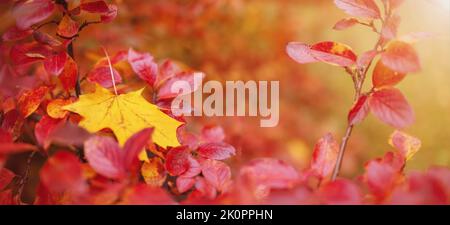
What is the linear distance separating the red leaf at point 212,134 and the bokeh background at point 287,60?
91cm

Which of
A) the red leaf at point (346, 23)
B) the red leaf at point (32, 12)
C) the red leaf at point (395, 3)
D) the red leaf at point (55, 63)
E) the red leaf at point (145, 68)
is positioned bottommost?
the red leaf at point (145, 68)

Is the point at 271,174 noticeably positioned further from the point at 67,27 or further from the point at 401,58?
the point at 67,27

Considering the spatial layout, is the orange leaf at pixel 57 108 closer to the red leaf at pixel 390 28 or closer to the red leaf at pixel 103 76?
the red leaf at pixel 103 76

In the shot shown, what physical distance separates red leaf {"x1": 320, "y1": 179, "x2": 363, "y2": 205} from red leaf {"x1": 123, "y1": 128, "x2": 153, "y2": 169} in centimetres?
21

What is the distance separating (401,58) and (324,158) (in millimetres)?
155

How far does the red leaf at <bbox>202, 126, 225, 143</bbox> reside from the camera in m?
0.78

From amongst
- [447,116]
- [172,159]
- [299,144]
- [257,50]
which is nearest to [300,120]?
[299,144]

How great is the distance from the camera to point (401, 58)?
58cm

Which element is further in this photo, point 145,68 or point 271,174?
point 145,68

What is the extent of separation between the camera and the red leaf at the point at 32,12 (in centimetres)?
63

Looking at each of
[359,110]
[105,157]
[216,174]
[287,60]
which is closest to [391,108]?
[359,110]

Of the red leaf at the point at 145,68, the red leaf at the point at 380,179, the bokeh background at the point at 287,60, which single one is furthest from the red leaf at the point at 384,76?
the bokeh background at the point at 287,60

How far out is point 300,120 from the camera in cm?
257
